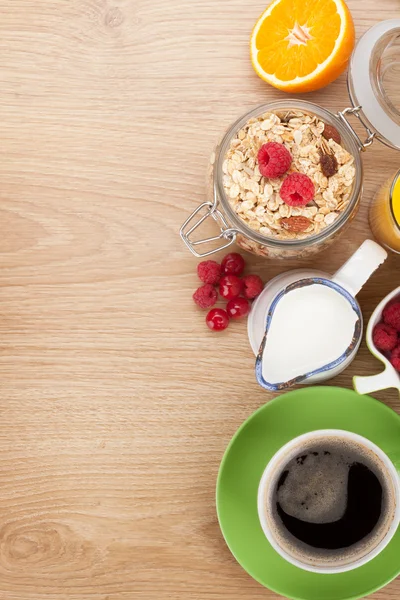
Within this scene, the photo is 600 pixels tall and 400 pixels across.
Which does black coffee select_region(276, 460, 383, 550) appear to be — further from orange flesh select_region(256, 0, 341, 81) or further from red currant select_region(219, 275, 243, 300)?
orange flesh select_region(256, 0, 341, 81)

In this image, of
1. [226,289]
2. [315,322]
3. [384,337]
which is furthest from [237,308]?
[384,337]

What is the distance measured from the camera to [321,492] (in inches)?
45.8

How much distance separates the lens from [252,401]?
118cm

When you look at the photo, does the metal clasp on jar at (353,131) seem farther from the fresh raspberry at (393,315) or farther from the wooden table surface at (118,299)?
the fresh raspberry at (393,315)

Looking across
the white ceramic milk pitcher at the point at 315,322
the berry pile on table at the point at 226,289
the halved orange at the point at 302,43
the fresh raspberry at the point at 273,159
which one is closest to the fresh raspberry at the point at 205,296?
the berry pile on table at the point at 226,289

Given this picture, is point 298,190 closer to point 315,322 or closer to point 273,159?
point 273,159

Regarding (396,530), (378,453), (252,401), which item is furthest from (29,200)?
(396,530)

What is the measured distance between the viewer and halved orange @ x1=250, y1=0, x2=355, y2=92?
3.53 feet

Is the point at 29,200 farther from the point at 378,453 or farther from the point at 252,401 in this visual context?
the point at 378,453

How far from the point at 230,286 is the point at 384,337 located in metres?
0.26

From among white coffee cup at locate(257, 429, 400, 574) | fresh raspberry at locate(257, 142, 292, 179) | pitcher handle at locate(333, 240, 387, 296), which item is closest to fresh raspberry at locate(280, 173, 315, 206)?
fresh raspberry at locate(257, 142, 292, 179)

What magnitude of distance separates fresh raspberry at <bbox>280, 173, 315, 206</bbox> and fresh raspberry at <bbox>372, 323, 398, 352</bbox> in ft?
0.78

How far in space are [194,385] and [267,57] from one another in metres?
0.55

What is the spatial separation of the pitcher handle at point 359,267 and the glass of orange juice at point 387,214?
0.16 ft
